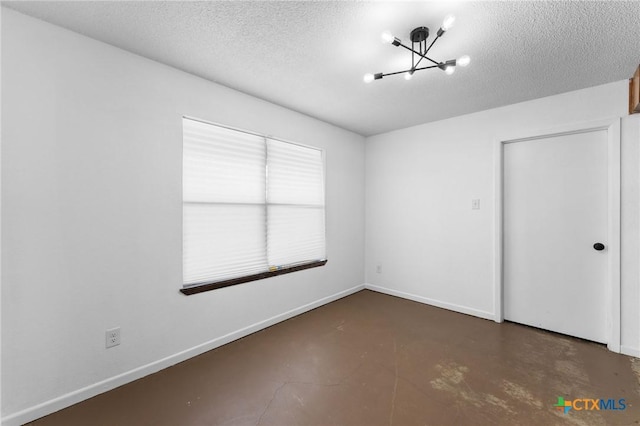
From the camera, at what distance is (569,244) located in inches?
112

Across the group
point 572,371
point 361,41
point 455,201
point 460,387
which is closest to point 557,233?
point 455,201

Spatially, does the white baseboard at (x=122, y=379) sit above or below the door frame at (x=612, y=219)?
below

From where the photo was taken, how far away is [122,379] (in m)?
2.03

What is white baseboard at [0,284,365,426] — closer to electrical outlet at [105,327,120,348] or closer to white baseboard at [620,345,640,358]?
electrical outlet at [105,327,120,348]

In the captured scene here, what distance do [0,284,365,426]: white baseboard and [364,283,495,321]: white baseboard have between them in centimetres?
172

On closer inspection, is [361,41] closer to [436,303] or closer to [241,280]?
[241,280]

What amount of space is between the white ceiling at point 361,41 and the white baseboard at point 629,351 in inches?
97.6

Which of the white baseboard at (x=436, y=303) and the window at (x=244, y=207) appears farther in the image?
the white baseboard at (x=436, y=303)

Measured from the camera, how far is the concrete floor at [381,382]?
1.71 metres

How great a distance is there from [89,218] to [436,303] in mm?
3899

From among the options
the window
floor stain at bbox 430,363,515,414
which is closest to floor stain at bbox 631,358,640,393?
floor stain at bbox 430,363,515,414

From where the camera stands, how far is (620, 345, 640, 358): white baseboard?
2.41 metres

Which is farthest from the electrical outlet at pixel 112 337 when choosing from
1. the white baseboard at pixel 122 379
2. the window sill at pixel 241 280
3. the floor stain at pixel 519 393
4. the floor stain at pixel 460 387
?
the floor stain at pixel 519 393

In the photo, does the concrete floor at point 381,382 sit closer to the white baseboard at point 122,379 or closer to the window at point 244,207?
the white baseboard at point 122,379
